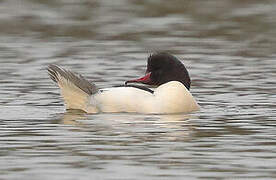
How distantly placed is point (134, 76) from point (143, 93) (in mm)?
3806

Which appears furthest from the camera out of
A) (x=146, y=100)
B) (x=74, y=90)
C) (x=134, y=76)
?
(x=134, y=76)

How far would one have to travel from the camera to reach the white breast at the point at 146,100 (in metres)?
13.9

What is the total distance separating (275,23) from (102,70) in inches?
255

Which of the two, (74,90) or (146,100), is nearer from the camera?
(146,100)

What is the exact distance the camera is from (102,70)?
1839 centimetres

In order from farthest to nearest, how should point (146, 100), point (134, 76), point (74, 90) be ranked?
1. point (134, 76)
2. point (74, 90)
3. point (146, 100)

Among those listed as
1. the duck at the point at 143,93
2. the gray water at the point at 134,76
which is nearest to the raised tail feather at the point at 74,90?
the duck at the point at 143,93

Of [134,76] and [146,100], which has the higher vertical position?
[146,100]

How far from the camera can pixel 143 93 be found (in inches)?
551

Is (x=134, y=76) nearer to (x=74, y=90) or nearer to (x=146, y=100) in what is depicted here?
(x=74, y=90)

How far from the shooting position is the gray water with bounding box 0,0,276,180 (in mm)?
10484

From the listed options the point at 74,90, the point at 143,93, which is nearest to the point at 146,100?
the point at 143,93

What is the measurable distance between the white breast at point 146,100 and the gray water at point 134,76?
0.21m

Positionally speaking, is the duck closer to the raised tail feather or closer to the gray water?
the raised tail feather
